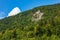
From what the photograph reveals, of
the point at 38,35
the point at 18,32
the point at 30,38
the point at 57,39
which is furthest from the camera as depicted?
the point at 18,32

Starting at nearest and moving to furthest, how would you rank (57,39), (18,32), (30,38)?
(57,39), (30,38), (18,32)

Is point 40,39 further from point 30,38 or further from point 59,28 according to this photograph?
point 59,28

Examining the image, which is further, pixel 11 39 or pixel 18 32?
pixel 18 32

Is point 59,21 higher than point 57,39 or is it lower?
higher

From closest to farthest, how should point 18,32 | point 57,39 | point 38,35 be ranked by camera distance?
point 57,39 → point 38,35 → point 18,32

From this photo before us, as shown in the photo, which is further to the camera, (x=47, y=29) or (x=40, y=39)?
(x=47, y=29)

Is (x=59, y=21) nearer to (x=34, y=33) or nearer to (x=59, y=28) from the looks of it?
(x=59, y=28)

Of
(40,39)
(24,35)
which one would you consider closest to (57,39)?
(40,39)

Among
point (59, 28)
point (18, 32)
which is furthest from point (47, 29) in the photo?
point (18, 32)

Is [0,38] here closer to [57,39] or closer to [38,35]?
[38,35]
